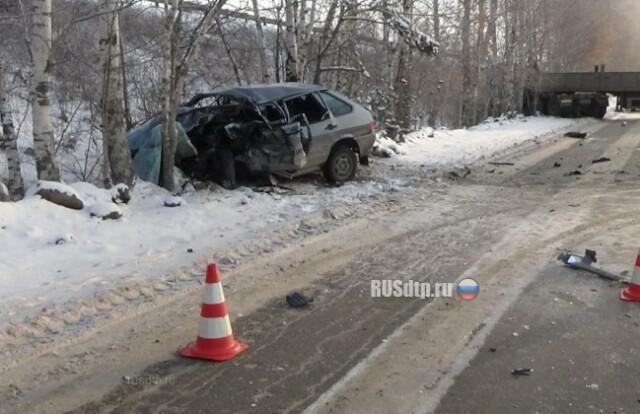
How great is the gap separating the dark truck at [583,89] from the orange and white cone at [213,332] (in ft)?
98.3

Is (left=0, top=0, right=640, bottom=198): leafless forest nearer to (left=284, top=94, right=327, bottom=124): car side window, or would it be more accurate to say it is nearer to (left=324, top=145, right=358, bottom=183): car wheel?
(left=284, top=94, right=327, bottom=124): car side window

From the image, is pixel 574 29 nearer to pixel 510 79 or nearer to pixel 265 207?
pixel 510 79

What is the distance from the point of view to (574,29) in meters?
37.5

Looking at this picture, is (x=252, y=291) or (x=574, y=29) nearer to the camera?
(x=252, y=291)

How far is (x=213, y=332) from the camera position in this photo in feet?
12.9

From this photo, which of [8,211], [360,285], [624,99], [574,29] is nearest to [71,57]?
[8,211]

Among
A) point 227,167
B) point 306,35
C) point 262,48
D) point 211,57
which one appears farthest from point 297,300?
point 211,57

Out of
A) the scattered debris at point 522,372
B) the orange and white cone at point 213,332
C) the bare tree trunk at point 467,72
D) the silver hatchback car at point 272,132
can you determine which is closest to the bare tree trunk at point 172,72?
the silver hatchback car at point 272,132

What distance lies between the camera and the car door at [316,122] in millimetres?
9570

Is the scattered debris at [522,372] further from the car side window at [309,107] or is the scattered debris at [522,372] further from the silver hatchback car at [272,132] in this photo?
the car side window at [309,107]

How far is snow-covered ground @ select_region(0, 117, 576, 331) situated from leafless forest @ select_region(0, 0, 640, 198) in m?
1.03

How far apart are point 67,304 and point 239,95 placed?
5320 mm

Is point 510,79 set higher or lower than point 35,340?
higher

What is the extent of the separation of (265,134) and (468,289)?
468 centimetres
